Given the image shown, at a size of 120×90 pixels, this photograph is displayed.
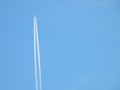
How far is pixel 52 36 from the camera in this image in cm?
152

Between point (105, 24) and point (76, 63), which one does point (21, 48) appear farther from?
point (105, 24)

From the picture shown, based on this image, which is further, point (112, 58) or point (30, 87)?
point (112, 58)

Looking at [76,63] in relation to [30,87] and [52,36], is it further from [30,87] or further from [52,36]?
[30,87]

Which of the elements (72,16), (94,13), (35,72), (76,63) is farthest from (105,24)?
(35,72)

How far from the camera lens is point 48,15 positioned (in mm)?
1539

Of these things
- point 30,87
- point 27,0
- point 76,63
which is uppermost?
point 27,0

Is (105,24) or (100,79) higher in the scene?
(105,24)

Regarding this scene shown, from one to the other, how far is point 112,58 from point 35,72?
0.63 meters

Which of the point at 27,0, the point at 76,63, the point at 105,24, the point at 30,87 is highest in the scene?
the point at 27,0

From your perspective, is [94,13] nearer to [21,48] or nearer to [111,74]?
[111,74]

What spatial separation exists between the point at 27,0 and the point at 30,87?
2.28 feet

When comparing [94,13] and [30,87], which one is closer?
[30,87]

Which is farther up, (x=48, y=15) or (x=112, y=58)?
(x=48, y=15)

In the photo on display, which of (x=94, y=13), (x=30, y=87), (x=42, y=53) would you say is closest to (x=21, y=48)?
(x=42, y=53)
